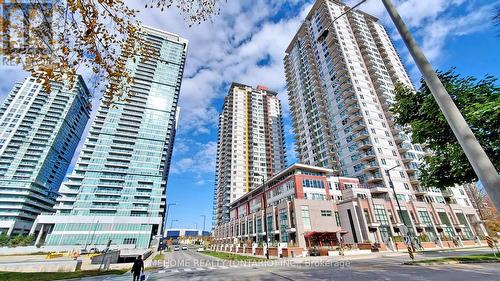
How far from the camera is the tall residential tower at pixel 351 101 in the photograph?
51312 mm

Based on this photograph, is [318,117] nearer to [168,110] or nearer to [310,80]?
[310,80]

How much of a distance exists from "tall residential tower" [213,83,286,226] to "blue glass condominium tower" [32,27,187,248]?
27.9 metres

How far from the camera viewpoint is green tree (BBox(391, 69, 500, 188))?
10825 millimetres

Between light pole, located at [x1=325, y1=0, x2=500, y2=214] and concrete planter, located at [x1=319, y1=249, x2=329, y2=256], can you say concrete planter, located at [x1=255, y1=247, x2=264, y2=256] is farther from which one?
light pole, located at [x1=325, y1=0, x2=500, y2=214]

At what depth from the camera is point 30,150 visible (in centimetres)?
10112

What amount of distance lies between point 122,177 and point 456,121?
103009 millimetres

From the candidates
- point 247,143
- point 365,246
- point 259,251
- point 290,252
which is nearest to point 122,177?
point 247,143

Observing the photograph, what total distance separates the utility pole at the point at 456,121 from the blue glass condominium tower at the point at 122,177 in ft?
242

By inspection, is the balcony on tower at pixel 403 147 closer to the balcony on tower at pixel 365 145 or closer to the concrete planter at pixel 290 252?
the balcony on tower at pixel 365 145

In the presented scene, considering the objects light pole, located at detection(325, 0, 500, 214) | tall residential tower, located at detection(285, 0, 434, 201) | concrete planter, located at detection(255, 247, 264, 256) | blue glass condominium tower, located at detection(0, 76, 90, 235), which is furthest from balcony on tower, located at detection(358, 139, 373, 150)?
blue glass condominium tower, located at detection(0, 76, 90, 235)

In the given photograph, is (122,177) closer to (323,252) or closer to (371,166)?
(323,252)

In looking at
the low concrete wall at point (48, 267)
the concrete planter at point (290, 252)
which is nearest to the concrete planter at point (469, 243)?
the concrete planter at point (290, 252)

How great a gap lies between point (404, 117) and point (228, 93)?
106882 mm

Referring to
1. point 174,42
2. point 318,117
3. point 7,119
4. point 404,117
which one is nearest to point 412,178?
point 318,117
